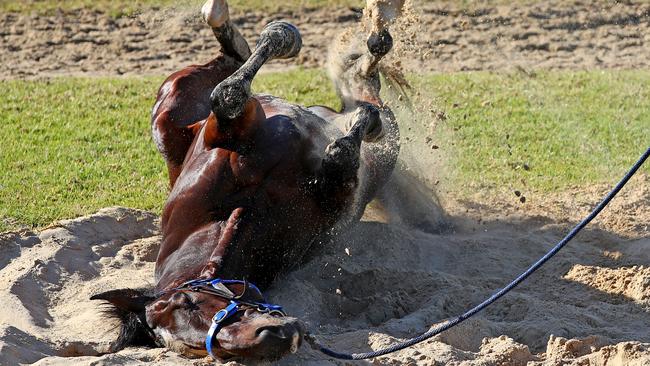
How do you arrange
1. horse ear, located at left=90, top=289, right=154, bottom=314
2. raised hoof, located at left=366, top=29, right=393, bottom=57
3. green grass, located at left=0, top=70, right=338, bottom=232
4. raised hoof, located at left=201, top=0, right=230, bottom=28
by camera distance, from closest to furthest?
horse ear, located at left=90, top=289, right=154, bottom=314, raised hoof, located at left=201, top=0, right=230, bottom=28, raised hoof, located at left=366, top=29, right=393, bottom=57, green grass, located at left=0, top=70, right=338, bottom=232

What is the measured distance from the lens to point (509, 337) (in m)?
4.96

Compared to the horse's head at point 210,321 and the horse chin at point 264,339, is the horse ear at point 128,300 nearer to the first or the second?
the horse's head at point 210,321

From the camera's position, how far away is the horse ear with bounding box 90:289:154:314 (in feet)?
14.7

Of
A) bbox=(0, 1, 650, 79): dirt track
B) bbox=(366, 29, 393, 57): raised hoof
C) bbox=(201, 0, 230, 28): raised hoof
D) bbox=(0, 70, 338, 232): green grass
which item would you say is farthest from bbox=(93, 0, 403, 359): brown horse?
bbox=(0, 1, 650, 79): dirt track

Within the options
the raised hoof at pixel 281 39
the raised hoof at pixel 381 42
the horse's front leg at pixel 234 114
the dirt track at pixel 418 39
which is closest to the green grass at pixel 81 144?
the dirt track at pixel 418 39

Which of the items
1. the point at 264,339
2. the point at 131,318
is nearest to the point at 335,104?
the point at 131,318

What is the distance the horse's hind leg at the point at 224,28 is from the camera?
625 centimetres

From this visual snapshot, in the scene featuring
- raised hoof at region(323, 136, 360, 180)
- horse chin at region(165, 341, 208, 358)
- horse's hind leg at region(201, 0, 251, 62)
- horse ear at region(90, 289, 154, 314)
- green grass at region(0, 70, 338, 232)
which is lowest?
green grass at region(0, 70, 338, 232)

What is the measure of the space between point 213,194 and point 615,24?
294 inches

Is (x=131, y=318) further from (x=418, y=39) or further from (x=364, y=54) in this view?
(x=418, y=39)

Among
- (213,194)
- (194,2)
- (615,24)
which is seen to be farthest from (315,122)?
(615,24)

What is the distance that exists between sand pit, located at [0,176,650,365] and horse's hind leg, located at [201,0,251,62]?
1135 mm

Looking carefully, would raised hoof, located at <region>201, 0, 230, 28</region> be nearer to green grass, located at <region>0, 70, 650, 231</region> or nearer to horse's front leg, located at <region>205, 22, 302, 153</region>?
horse's front leg, located at <region>205, 22, 302, 153</region>

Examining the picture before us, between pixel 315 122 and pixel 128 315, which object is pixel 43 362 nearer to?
pixel 128 315
